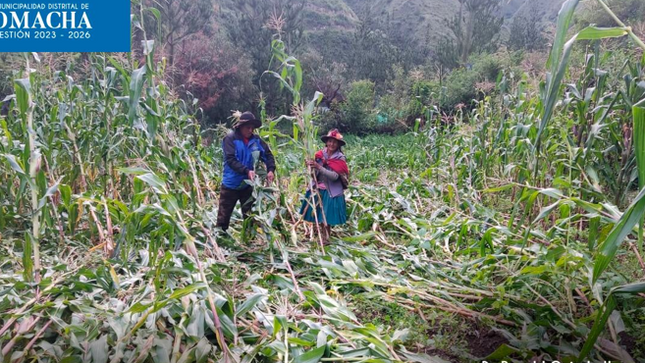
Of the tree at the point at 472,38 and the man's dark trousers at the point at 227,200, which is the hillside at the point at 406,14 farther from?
the man's dark trousers at the point at 227,200

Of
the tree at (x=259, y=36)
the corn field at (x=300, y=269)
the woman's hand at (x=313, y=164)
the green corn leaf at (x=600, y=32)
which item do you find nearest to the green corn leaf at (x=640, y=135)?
the corn field at (x=300, y=269)

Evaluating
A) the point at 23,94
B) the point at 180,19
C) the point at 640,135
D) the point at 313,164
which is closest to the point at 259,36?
the point at 180,19

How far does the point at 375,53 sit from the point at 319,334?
22.0m

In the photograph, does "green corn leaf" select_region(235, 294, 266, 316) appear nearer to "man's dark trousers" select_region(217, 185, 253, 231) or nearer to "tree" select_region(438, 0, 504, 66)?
"man's dark trousers" select_region(217, 185, 253, 231)

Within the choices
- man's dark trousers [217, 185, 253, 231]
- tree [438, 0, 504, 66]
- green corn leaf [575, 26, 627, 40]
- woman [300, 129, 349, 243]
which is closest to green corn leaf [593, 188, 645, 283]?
green corn leaf [575, 26, 627, 40]

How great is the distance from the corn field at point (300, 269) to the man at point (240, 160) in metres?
0.24

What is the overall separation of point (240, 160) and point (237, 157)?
0.04 meters

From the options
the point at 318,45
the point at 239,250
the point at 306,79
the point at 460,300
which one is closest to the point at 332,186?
the point at 239,250

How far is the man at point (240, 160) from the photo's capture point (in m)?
3.76

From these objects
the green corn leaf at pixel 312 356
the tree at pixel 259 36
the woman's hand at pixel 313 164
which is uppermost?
the tree at pixel 259 36

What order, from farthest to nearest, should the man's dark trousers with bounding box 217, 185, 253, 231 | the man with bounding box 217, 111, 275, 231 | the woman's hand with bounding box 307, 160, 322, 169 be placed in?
1. the man's dark trousers with bounding box 217, 185, 253, 231
2. the man with bounding box 217, 111, 275, 231
3. the woman's hand with bounding box 307, 160, 322, 169

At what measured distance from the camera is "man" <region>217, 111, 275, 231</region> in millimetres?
3762

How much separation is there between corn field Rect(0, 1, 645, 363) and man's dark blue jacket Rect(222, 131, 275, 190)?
34cm

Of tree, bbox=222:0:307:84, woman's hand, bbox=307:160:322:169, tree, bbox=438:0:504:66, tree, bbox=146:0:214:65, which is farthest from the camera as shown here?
tree, bbox=438:0:504:66
